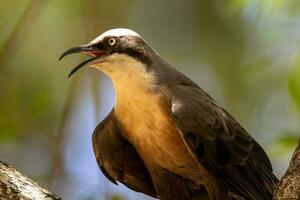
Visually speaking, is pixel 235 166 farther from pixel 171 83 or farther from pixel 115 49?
pixel 115 49

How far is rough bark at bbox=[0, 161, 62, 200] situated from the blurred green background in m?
1.70

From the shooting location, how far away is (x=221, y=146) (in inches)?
254

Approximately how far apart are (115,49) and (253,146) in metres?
1.33

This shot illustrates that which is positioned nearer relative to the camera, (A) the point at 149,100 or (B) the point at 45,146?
(A) the point at 149,100

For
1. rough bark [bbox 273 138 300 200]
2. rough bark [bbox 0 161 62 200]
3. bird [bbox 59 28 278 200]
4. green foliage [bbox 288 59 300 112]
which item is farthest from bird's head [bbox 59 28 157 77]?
rough bark [bbox 273 138 300 200]

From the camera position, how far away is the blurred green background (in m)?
7.51

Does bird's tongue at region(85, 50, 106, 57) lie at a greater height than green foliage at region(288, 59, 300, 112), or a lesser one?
lesser

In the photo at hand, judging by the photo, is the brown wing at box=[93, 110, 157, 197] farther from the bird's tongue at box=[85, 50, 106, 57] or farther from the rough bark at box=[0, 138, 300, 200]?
the rough bark at box=[0, 138, 300, 200]

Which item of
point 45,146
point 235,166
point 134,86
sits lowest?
point 45,146

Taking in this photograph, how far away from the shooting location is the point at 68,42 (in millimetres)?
10445

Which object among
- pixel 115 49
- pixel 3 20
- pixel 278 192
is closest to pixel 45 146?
pixel 3 20

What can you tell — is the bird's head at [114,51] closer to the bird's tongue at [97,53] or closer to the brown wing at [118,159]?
the bird's tongue at [97,53]

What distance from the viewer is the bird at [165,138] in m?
6.31

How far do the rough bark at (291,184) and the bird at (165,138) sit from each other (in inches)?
45.2
